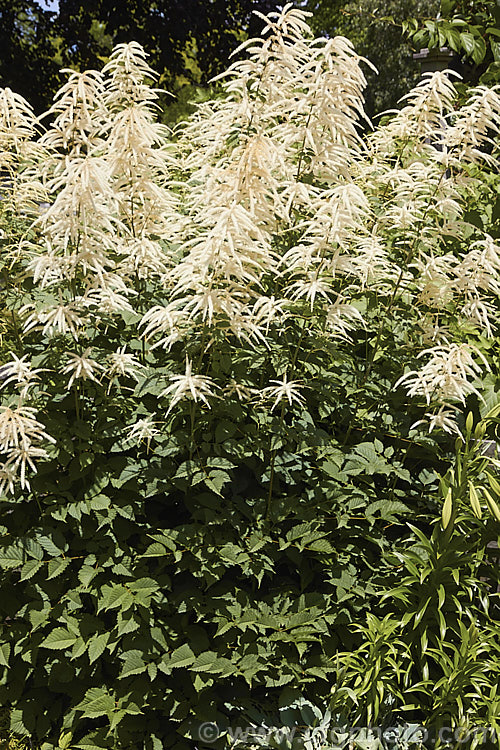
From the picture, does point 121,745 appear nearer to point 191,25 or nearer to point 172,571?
point 172,571

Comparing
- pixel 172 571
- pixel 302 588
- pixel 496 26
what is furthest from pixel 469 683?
pixel 496 26

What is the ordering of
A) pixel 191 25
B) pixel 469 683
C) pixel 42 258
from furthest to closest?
pixel 191 25
pixel 469 683
pixel 42 258

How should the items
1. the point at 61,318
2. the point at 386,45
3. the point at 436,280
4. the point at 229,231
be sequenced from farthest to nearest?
→ 1. the point at 386,45
2. the point at 436,280
3. the point at 61,318
4. the point at 229,231

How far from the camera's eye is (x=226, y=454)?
105 inches

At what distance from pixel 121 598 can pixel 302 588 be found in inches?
27.1

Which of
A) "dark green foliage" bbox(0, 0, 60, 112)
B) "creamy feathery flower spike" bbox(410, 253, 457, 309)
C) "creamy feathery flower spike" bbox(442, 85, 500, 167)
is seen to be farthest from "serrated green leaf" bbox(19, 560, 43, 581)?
"dark green foliage" bbox(0, 0, 60, 112)

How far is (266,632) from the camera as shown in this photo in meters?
2.80

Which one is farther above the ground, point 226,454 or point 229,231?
point 229,231

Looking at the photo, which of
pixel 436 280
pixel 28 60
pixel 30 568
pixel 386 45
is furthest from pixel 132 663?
pixel 386 45

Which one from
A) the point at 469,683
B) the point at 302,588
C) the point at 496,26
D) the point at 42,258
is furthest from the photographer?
the point at 496,26

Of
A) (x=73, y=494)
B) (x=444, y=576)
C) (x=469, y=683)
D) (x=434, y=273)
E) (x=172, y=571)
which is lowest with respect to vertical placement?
(x=469, y=683)

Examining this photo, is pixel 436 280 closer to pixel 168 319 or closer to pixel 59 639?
pixel 168 319

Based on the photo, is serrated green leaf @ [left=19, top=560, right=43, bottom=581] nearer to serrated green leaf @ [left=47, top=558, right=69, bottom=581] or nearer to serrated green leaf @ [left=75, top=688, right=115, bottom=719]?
serrated green leaf @ [left=47, top=558, right=69, bottom=581]

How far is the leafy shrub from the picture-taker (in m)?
2.46
